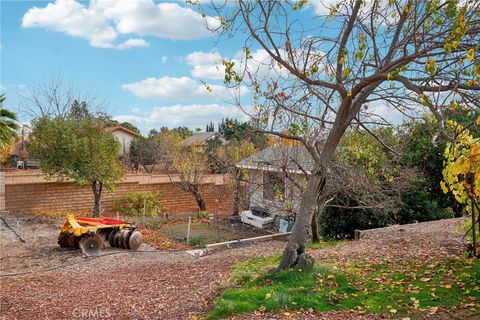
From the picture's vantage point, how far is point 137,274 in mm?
8773

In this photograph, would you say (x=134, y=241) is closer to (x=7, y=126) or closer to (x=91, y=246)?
(x=91, y=246)

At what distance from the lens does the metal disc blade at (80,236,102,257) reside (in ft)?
36.5

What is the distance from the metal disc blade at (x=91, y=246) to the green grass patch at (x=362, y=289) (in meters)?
5.87

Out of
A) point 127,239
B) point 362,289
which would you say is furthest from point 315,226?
point 362,289

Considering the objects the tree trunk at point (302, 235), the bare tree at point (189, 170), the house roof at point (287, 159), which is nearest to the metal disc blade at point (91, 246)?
the house roof at point (287, 159)

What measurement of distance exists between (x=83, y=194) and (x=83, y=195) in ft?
0.15

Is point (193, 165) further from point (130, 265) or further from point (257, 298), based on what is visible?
point (257, 298)

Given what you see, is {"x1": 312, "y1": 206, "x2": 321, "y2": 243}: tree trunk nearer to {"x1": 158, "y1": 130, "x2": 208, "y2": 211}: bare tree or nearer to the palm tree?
{"x1": 158, "y1": 130, "x2": 208, "y2": 211}: bare tree

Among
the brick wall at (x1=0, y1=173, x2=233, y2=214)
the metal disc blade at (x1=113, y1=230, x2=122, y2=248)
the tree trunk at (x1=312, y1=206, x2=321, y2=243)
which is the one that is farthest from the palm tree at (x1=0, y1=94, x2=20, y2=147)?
the tree trunk at (x1=312, y1=206, x2=321, y2=243)

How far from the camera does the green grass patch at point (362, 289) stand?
4871 millimetres

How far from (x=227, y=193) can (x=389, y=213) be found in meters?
11.5

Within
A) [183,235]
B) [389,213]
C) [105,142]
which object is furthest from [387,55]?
[105,142]

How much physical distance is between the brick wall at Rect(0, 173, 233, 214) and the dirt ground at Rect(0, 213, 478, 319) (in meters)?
5.91

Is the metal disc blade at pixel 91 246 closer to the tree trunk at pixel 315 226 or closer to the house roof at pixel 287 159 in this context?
the house roof at pixel 287 159
